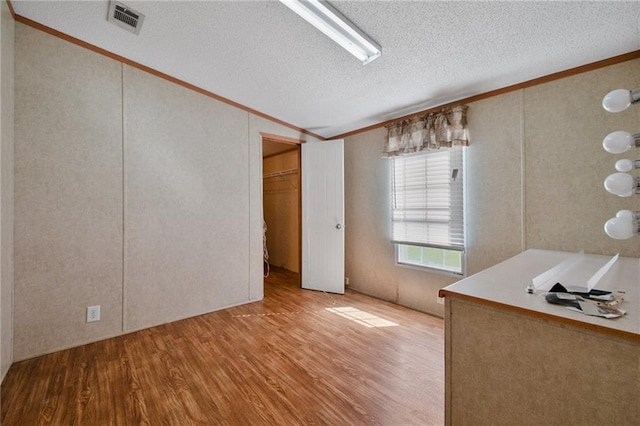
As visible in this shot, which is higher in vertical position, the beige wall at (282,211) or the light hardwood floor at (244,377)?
the beige wall at (282,211)

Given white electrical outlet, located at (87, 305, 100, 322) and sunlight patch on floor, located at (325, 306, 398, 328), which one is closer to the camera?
white electrical outlet, located at (87, 305, 100, 322)

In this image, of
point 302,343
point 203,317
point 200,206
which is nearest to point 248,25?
point 200,206

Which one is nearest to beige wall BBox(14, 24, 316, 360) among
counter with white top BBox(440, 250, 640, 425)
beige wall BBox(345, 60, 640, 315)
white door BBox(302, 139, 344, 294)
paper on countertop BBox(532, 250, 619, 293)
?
white door BBox(302, 139, 344, 294)

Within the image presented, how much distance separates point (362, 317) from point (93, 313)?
2.56 meters

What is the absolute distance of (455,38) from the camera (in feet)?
6.13

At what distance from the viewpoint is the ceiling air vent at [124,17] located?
193 cm

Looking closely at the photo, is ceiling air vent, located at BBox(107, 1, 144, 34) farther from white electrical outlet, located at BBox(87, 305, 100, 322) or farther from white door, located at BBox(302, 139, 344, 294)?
white electrical outlet, located at BBox(87, 305, 100, 322)

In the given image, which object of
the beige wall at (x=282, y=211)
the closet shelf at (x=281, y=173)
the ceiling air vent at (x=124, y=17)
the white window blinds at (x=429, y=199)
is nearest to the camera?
the ceiling air vent at (x=124, y=17)

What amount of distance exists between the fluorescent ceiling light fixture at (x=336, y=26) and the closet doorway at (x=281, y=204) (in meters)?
2.72

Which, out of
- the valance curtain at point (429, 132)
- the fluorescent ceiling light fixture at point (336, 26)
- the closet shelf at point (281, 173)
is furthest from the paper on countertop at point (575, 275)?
the closet shelf at point (281, 173)

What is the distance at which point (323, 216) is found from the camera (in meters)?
3.81

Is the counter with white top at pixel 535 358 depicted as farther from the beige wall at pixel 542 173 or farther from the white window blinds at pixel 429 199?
the white window blinds at pixel 429 199

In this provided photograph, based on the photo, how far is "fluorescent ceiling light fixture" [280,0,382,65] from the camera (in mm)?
1596

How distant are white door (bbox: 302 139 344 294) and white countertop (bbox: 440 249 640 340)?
7.35ft
